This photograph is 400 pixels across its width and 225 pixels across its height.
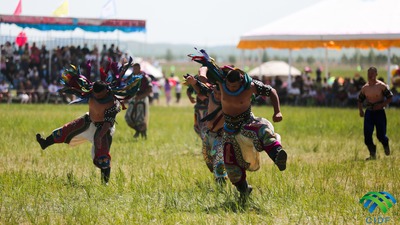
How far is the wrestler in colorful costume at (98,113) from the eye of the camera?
10.8m

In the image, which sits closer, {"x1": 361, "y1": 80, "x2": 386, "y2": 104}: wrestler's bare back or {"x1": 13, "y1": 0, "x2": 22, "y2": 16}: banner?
{"x1": 361, "y1": 80, "x2": 386, "y2": 104}: wrestler's bare back

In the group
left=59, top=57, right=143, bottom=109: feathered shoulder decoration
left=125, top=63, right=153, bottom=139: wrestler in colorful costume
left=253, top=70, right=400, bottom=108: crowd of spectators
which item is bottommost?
left=253, top=70, right=400, bottom=108: crowd of spectators

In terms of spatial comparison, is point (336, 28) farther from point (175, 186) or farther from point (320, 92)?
point (175, 186)

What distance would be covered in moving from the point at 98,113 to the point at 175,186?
158 cm

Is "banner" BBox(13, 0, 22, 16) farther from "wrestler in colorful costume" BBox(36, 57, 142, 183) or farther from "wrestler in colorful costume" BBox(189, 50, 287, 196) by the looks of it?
"wrestler in colorful costume" BBox(189, 50, 287, 196)

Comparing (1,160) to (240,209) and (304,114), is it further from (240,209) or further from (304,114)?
(304,114)

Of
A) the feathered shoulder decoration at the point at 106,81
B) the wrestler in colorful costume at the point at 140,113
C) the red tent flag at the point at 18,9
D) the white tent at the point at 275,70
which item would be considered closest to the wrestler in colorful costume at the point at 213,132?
the feathered shoulder decoration at the point at 106,81

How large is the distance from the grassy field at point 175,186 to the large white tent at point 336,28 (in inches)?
472

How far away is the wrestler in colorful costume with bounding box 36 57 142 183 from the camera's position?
1078 centimetres

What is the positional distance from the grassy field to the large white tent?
1198 centimetres

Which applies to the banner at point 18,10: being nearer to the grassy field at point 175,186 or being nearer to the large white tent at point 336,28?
the large white tent at point 336,28

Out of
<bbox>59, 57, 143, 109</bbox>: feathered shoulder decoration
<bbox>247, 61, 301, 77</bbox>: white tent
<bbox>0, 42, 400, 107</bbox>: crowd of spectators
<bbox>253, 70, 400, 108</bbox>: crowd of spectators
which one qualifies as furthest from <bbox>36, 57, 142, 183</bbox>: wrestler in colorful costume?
<bbox>247, 61, 301, 77</bbox>: white tent

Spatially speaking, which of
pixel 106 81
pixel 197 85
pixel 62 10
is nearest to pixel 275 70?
pixel 62 10

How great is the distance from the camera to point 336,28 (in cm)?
2941
